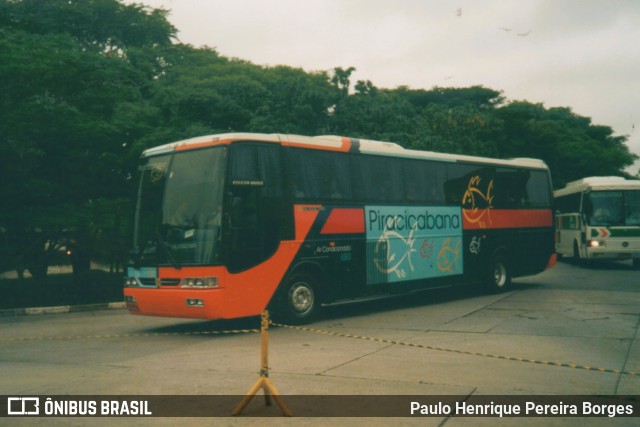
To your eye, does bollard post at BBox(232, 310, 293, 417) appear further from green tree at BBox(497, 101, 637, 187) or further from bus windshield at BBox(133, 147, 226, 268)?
green tree at BBox(497, 101, 637, 187)

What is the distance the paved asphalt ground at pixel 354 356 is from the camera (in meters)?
7.38

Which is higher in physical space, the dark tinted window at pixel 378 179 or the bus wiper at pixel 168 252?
the dark tinted window at pixel 378 179

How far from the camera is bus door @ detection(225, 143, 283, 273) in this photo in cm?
1177

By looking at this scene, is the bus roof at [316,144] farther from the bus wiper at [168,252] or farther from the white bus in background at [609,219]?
the white bus in background at [609,219]

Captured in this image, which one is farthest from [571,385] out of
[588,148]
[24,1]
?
[588,148]

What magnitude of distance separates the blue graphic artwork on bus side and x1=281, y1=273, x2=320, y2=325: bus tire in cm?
167

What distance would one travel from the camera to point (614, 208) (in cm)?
2594

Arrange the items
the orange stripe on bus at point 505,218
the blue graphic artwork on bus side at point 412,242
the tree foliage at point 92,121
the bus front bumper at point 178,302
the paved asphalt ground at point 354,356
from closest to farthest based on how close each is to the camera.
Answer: the paved asphalt ground at point 354,356
the bus front bumper at point 178,302
the blue graphic artwork on bus side at point 412,242
the tree foliage at point 92,121
the orange stripe on bus at point 505,218

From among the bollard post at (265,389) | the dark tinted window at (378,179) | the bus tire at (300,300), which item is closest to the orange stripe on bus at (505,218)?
the dark tinted window at (378,179)

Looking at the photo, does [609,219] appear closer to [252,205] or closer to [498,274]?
[498,274]

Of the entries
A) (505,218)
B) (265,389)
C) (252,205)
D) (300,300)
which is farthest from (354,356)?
(505,218)

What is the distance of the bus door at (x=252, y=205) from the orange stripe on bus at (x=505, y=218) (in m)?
6.52

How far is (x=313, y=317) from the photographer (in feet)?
43.9

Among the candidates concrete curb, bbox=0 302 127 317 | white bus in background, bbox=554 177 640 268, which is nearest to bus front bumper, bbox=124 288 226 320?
concrete curb, bbox=0 302 127 317
